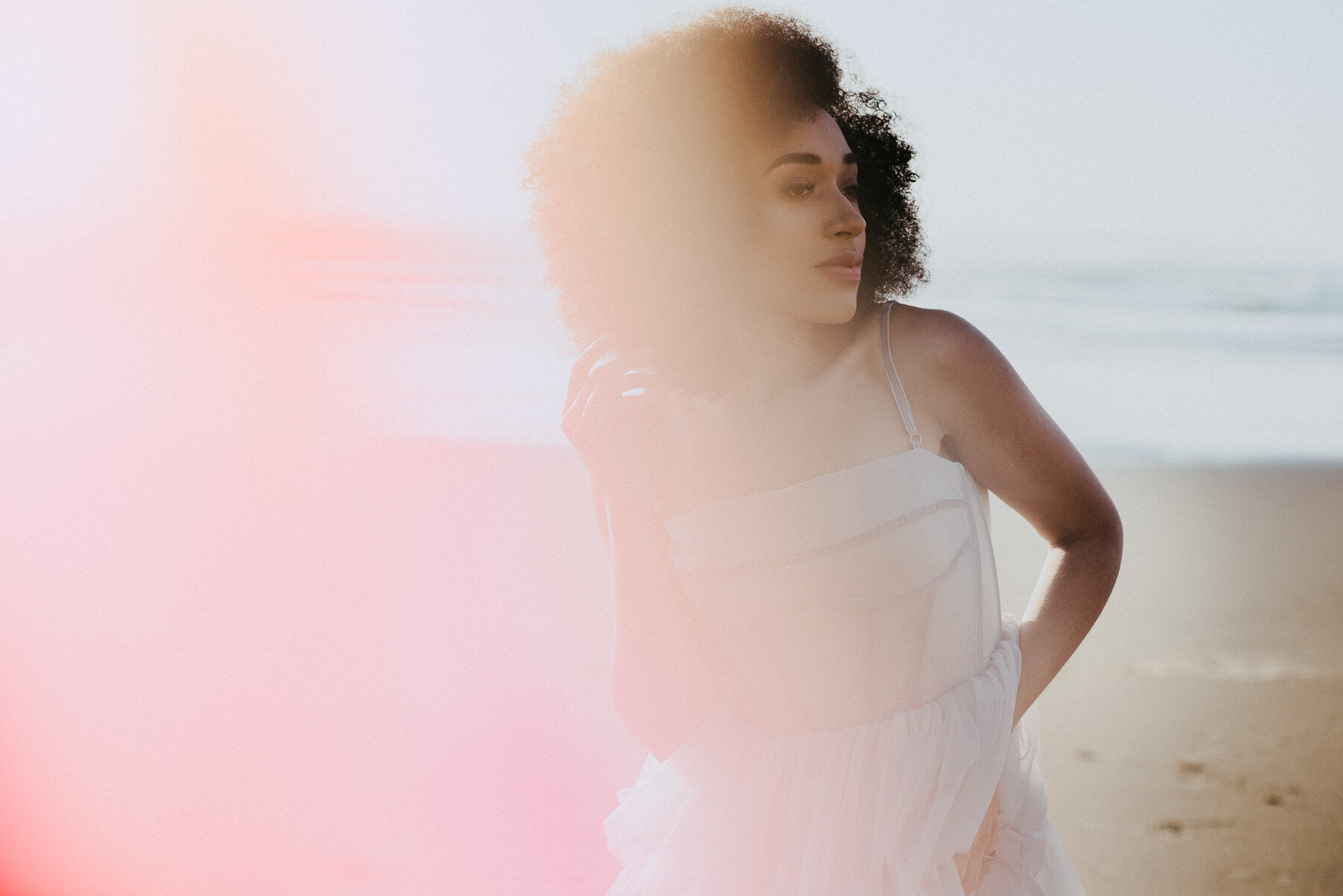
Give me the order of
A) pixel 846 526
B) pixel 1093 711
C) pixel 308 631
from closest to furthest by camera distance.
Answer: pixel 846 526 → pixel 1093 711 → pixel 308 631

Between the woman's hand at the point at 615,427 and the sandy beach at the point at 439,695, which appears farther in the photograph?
the sandy beach at the point at 439,695

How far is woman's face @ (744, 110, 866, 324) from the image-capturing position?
5.86ft

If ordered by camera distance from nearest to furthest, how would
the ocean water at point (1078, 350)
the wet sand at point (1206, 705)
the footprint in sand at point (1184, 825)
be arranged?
the wet sand at point (1206, 705)
the footprint in sand at point (1184, 825)
the ocean water at point (1078, 350)

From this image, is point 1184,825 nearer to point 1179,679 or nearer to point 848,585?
point 1179,679

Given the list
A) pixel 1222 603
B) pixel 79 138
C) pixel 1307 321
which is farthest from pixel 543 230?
pixel 1307 321

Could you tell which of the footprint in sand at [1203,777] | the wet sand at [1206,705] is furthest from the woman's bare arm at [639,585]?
the footprint in sand at [1203,777]

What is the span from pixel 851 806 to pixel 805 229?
0.99 m

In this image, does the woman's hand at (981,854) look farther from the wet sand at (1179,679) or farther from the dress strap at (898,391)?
the wet sand at (1179,679)

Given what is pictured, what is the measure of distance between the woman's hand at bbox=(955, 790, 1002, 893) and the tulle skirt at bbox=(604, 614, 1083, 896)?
2 cm

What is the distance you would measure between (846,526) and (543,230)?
957 millimetres

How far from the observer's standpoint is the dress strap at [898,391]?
1740 mm

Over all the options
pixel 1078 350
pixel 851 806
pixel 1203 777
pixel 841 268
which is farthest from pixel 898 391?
pixel 1078 350

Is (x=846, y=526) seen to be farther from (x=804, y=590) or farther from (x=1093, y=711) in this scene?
(x=1093, y=711)

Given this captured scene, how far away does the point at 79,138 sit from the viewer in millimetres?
11539
